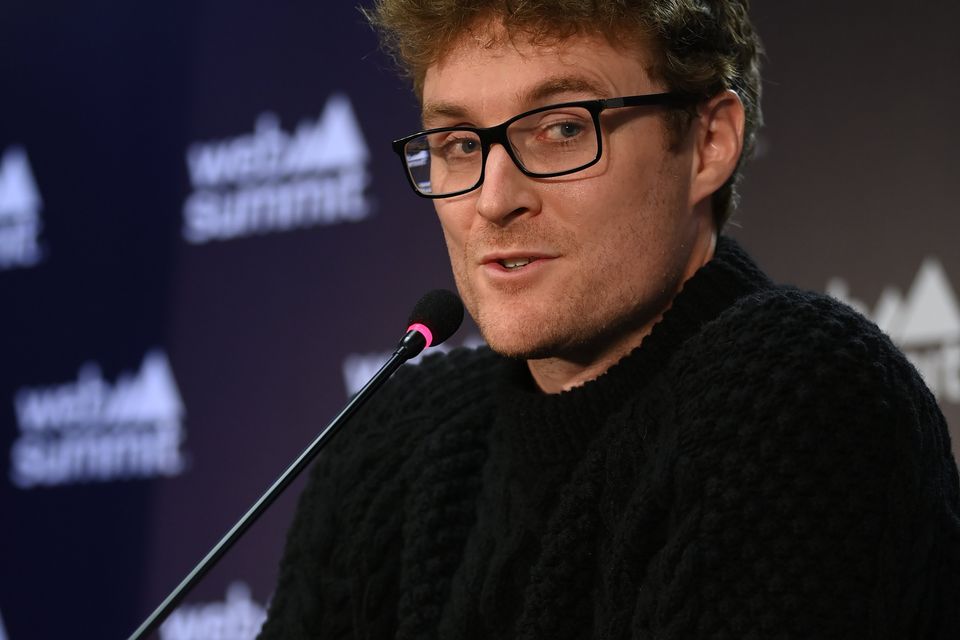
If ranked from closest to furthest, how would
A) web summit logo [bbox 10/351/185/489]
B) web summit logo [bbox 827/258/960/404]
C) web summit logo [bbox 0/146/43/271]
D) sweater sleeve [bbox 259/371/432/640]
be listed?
sweater sleeve [bbox 259/371/432/640] < web summit logo [bbox 827/258/960/404] < web summit logo [bbox 10/351/185/489] < web summit logo [bbox 0/146/43/271]

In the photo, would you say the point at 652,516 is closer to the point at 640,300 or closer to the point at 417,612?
the point at 640,300

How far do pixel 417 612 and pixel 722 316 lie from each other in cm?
48

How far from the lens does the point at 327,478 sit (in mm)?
1519

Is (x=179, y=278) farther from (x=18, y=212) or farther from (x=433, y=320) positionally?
(x=433, y=320)

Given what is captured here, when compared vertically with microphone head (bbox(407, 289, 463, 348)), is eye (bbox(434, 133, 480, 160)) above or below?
above

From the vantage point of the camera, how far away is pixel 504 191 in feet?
3.87

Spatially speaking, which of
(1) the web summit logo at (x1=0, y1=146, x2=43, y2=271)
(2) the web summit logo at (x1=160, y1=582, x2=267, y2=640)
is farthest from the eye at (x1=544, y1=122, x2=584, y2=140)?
(1) the web summit logo at (x1=0, y1=146, x2=43, y2=271)

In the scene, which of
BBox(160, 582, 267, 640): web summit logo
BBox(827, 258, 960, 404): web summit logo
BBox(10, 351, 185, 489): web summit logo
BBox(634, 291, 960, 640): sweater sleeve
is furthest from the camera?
BBox(10, 351, 185, 489): web summit logo

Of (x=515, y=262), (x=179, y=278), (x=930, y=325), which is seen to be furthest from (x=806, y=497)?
(x=179, y=278)

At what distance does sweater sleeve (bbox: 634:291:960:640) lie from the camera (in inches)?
35.1

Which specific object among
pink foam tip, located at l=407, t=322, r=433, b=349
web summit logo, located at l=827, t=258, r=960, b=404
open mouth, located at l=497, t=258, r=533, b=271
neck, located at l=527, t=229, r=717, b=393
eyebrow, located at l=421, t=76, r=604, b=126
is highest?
eyebrow, located at l=421, t=76, r=604, b=126

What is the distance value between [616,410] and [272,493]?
0.36 meters

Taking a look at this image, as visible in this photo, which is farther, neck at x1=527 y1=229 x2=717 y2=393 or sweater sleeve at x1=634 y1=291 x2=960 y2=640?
neck at x1=527 y1=229 x2=717 y2=393

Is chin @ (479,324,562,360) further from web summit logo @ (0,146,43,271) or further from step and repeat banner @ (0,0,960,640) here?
web summit logo @ (0,146,43,271)
